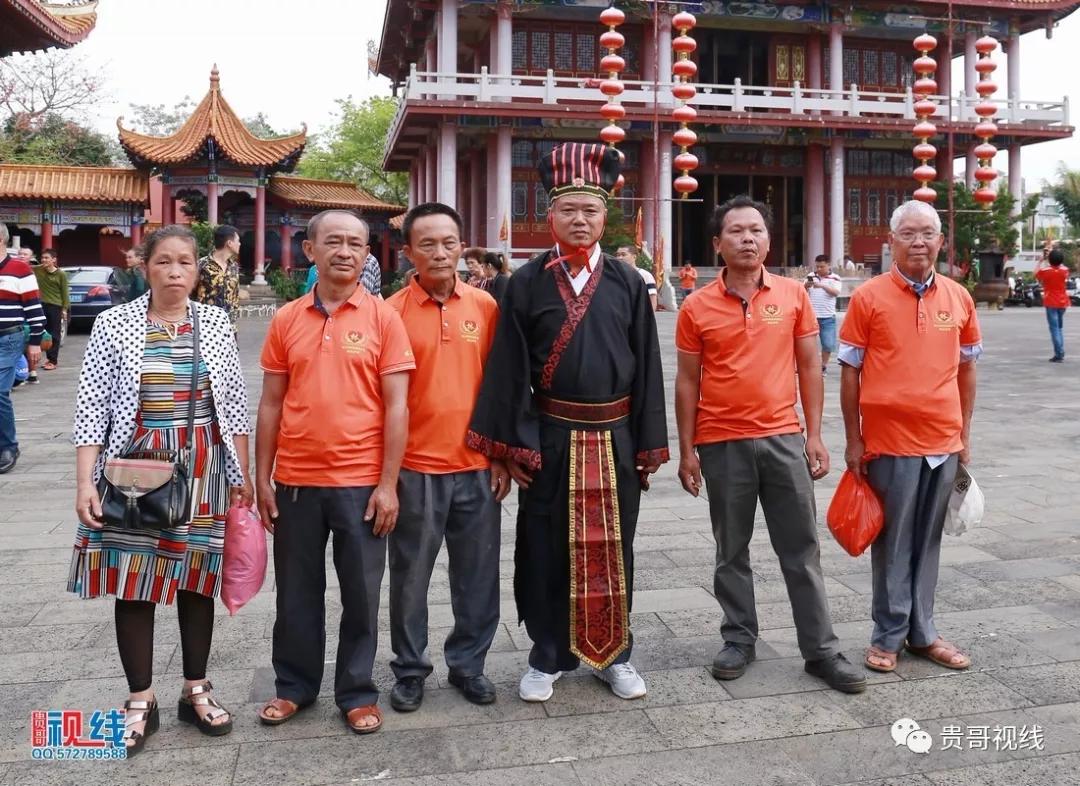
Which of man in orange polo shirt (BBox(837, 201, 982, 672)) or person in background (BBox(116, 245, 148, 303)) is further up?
person in background (BBox(116, 245, 148, 303))

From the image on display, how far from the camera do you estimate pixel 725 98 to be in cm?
2366

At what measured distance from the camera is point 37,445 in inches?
310

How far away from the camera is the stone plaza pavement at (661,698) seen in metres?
2.75

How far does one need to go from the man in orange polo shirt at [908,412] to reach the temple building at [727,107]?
62.9 feet

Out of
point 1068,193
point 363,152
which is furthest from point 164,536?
point 1068,193

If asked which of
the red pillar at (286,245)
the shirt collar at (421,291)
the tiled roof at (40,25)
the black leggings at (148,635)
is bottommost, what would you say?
the black leggings at (148,635)

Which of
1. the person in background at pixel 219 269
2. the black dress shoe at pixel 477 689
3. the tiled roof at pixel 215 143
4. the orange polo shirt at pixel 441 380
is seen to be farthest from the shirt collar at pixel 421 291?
the tiled roof at pixel 215 143

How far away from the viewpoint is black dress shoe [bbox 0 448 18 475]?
6.86 meters

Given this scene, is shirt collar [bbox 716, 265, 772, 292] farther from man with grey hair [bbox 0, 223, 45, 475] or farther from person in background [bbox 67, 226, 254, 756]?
man with grey hair [bbox 0, 223, 45, 475]

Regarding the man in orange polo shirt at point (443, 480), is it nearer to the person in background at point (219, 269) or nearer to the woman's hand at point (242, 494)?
the woman's hand at point (242, 494)

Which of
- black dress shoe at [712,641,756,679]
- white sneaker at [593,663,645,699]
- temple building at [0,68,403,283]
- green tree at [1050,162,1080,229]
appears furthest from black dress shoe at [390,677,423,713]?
green tree at [1050,162,1080,229]

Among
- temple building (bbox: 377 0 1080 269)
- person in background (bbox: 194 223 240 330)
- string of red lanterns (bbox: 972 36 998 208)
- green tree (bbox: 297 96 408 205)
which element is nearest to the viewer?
person in background (bbox: 194 223 240 330)

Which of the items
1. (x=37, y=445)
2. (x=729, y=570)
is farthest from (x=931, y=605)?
(x=37, y=445)

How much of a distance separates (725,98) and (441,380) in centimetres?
2206
